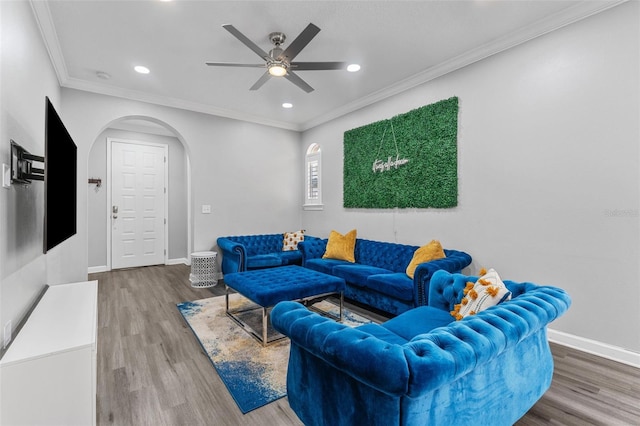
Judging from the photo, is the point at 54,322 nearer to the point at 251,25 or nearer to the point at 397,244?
the point at 251,25

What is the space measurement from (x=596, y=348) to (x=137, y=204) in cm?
Answer: 712

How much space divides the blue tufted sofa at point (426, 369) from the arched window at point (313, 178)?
4.16 meters

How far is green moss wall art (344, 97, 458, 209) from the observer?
3.59 meters

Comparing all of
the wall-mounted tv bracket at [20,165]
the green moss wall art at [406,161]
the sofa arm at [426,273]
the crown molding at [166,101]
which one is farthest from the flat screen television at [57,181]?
the green moss wall art at [406,161]

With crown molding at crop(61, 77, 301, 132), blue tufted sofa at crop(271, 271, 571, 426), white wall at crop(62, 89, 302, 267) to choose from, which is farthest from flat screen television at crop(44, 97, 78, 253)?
crown molding at crop(61, 77, 301, 132)

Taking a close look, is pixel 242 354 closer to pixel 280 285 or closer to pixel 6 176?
pixel 280 285

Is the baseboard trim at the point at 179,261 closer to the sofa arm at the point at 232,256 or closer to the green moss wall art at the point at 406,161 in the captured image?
the sofa arm at the point at 232,256

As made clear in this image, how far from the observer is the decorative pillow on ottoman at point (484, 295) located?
179 centimetres

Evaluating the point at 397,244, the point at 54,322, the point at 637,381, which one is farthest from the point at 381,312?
the point at 54,322

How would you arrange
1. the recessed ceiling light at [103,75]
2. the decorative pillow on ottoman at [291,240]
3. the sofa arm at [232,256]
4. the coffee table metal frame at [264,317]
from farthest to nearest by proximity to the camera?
the decorative pillow on ottoman at [291,240], the sofa arm at [232,256], the recessed ceiling light at [103,75], the coffee table metal frame at [264,317]

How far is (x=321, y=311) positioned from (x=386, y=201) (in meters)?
1.81

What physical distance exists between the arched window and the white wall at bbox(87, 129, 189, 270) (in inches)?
108

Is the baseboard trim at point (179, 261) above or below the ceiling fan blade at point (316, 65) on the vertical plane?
below

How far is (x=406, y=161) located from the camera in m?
4.07
